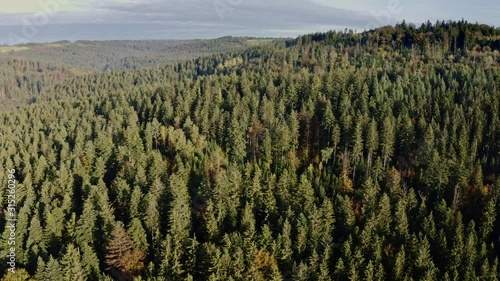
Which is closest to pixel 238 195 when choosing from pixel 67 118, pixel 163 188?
pixel 163 188

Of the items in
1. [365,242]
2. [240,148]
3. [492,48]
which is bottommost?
[365,242]

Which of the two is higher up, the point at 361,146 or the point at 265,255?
the point at 361,146

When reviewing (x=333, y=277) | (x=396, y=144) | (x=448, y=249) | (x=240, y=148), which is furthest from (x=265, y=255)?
(x=396, y=144)

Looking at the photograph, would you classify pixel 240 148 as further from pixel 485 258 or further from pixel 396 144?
pixel 485 258

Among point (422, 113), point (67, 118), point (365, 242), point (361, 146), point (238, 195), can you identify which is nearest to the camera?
point (365, 242)

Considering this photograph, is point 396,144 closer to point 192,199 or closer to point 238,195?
point 238,195

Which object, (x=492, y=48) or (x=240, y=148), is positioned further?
(x=492, y=48)

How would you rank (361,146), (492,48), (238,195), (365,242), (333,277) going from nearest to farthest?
(333,277) < (365,242) < (238,195) < (361,146) < (492,48)
